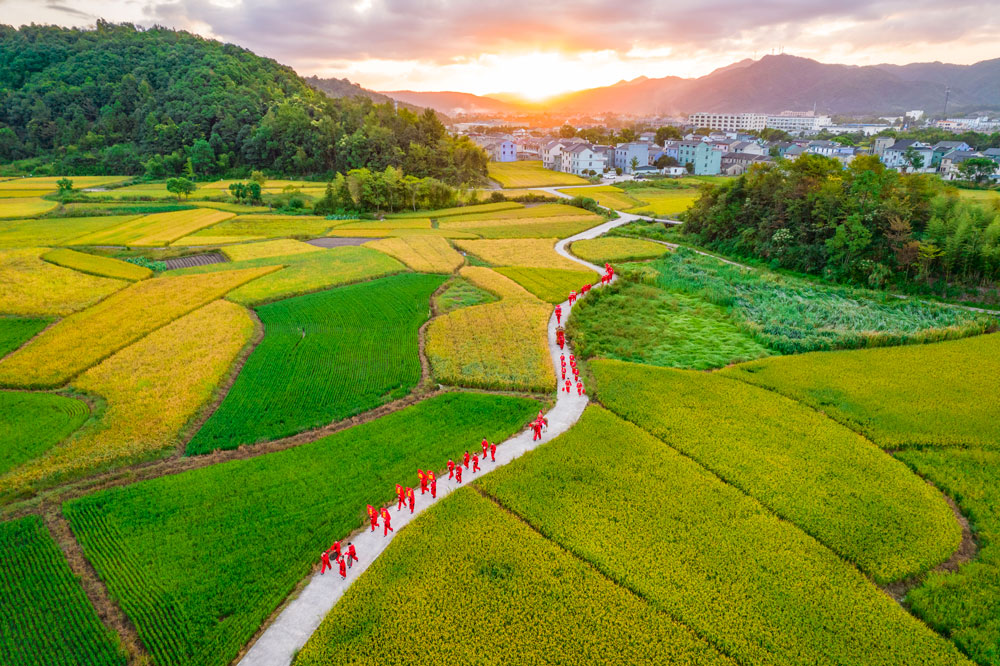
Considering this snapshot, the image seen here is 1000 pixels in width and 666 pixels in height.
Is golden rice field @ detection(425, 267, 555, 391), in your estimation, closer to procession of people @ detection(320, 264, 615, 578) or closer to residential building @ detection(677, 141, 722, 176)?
procession of people @ detection(320, 264, 615, 578)

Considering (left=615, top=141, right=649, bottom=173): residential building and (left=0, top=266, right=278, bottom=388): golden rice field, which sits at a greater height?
(left=615, top=141, right=649, bottom=173): residential building

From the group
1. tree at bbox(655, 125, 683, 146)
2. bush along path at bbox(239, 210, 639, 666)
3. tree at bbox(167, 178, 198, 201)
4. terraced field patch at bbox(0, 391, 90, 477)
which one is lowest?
bush along path at bbox(239, 210, 639, 666)

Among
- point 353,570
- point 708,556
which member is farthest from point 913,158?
point 353,570

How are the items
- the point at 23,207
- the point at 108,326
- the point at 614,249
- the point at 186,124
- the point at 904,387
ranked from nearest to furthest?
the point at 904,387 → the point at 108,326 → the point at 614,249 → the point at 23,207 → the point at 186,124

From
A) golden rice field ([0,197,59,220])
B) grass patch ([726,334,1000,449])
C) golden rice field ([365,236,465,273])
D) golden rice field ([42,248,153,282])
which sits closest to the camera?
grass patch ([726,334,1000,449])

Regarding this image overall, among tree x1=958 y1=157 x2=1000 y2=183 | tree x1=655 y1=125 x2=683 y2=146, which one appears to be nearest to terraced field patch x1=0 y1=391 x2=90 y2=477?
tree x1=958 y1=157 x2=1000 y2=183

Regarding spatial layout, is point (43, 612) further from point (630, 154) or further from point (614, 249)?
point (630, 154)

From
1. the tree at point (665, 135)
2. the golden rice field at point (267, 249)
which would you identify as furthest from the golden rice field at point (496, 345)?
the tree at point (665, 135)
